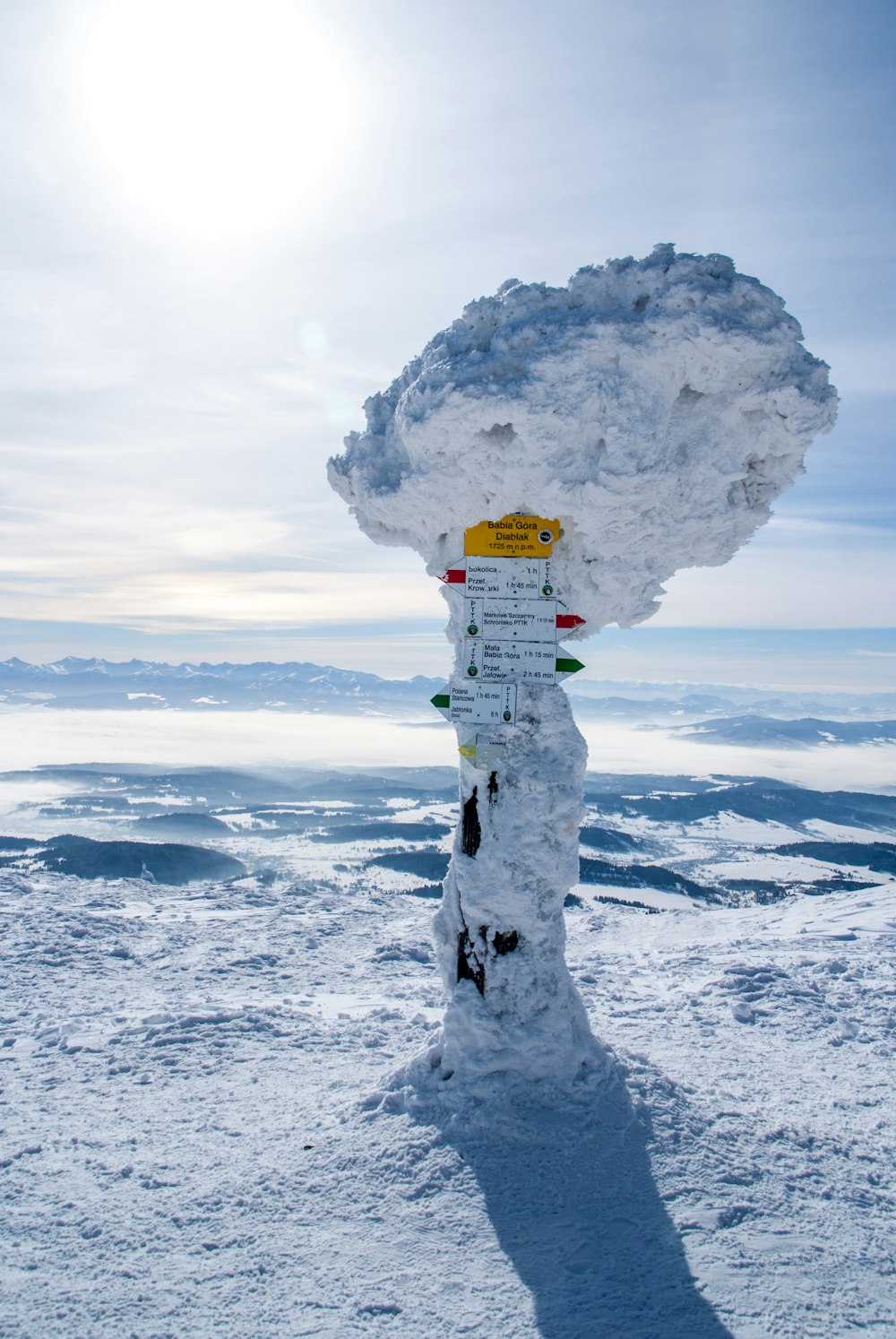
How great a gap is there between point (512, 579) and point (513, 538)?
0.30 metres

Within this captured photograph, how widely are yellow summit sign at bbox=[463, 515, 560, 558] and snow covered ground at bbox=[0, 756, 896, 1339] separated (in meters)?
3.62

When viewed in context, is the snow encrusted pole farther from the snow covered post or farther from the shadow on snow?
the shadow on snow

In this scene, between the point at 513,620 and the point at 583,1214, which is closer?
the point at 583,1214

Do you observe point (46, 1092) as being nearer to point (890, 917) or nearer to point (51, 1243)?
point (51, 1243)

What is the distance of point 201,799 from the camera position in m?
98.1

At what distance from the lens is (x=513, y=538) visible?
5.51 meters

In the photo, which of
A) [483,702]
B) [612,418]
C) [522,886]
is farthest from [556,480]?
[522,886]

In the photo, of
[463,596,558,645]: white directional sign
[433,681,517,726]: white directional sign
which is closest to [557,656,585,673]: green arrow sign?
[463,596,558,645]: white directional sign

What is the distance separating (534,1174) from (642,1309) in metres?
1.05

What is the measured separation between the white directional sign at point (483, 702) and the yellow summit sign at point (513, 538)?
3.16 feet

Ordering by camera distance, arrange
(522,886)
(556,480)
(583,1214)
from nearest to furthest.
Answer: (583,1214) → (556,480) → (522,886)

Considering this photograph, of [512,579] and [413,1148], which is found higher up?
[512,579]

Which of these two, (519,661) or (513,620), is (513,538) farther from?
(519,661)

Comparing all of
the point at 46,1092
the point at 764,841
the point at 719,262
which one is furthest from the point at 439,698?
the point at 764,841
